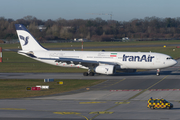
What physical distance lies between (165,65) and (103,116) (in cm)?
2967

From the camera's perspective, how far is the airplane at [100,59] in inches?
Result: 1940

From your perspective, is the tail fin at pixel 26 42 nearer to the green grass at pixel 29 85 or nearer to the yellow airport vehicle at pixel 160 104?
the green grass at pixel 29 85

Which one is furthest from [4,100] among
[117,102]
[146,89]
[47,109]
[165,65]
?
[165,65]

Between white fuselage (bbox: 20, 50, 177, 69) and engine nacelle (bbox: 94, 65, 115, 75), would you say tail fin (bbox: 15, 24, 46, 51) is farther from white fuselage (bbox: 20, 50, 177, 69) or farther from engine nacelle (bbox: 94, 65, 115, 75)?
engine nacelle (bbox: 94, 65, 115, 75)

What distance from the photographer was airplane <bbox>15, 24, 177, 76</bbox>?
49.3 m

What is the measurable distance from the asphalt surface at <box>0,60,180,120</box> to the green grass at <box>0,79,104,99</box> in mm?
2186

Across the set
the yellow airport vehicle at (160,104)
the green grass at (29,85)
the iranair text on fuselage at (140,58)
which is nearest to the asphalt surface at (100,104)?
the yellow airport vehicle at (160,104)

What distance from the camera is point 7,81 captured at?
45094mm

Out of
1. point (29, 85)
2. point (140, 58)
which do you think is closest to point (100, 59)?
point (140, 58)

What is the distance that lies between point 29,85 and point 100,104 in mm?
16693

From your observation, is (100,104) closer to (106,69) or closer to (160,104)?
(160,104)

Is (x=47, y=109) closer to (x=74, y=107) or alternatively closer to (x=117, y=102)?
(x=74, y=107)

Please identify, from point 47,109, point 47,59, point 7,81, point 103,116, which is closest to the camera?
point 103,116

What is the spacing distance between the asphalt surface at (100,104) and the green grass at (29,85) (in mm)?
2186
